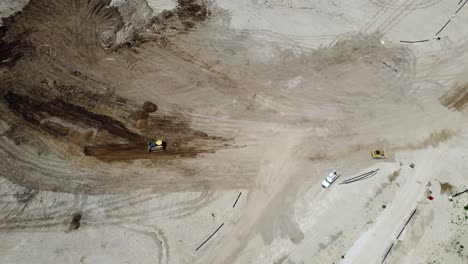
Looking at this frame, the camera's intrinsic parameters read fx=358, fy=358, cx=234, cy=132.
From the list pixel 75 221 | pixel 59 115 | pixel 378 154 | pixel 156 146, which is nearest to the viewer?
pixel 75 221

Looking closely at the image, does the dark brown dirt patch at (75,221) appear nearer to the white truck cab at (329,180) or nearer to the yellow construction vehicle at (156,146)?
the yellow construction vehicle at (156,146)

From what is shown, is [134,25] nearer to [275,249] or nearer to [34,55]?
[34,55]

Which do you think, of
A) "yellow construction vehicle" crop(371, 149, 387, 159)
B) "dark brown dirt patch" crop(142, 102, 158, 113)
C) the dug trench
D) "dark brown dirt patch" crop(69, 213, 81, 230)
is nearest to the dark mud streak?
the dug trench

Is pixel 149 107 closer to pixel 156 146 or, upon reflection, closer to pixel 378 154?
pixel 156 146

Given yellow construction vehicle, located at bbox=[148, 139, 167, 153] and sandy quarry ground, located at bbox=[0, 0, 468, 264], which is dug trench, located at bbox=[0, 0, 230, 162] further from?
yellow construction vehicle, located at bbox=[148, 139, 167, 153]

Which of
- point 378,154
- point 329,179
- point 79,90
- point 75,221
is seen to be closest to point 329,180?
point 329,179

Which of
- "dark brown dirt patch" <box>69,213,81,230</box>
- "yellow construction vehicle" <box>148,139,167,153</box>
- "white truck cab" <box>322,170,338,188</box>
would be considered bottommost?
"dark brown dirt patch" <box>69,213,81,230</box>
